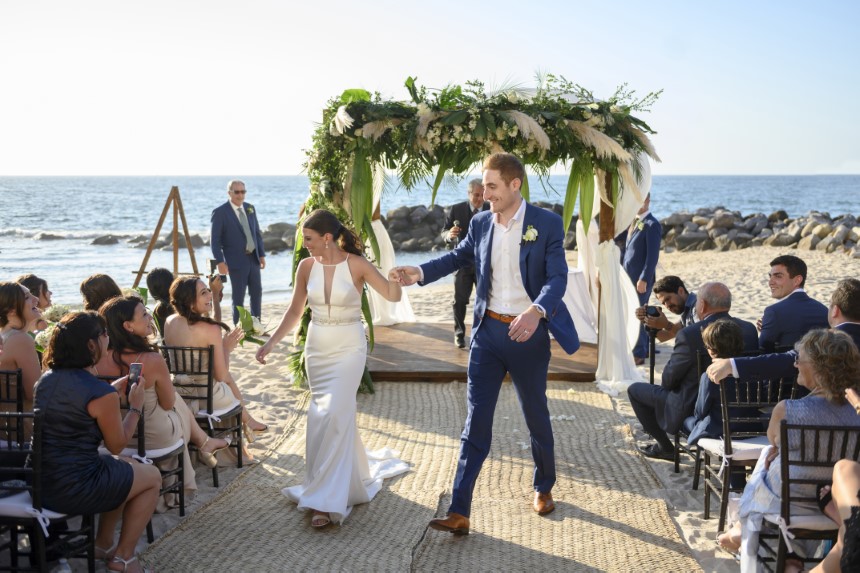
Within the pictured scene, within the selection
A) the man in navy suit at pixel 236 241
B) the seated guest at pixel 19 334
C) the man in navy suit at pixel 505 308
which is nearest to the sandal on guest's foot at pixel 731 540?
the man in navy suit at pixel 505 308

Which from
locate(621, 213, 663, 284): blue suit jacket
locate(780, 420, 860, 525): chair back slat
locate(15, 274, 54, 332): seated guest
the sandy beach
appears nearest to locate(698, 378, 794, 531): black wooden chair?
the sandy beach

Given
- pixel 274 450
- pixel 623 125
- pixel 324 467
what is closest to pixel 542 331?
pixel 324 467

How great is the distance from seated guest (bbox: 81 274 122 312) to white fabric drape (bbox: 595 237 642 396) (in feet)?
15.6

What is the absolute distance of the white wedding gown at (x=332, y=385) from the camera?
4.90 m

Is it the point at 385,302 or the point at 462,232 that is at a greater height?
the point at 462,232

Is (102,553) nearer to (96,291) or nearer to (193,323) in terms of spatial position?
(193,323)

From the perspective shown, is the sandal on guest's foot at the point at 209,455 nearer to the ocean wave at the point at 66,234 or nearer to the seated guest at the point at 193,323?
the seated guest at the point at 193,323

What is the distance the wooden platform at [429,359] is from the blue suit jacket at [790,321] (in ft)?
10.6

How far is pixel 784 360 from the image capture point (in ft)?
15.3

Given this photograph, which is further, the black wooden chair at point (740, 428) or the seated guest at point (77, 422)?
the black wooden chair at point (740, 428)

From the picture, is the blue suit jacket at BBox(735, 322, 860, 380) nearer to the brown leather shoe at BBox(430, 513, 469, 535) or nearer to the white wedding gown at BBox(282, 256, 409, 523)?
the brown leather shoe at BBox(430, 513, 469, 535)

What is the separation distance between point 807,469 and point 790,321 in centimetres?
180

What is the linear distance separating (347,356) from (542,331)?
3.89 ft

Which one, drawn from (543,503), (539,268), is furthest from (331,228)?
(543,503)
